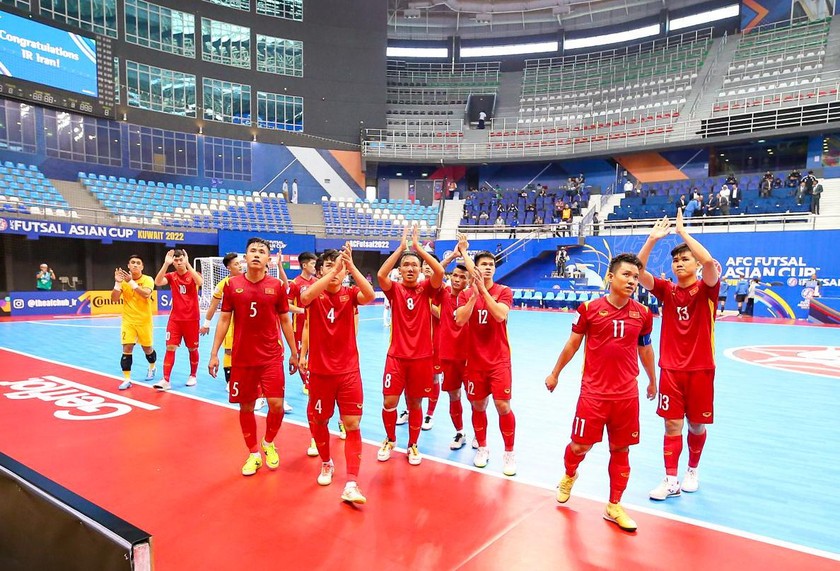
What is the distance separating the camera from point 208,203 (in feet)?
96.3

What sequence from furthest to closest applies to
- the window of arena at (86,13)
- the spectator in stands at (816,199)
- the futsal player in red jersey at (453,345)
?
the window of arena at (86,13) < the spectator in stands at (816,199) < the futsal player in red jersey at (453,345)

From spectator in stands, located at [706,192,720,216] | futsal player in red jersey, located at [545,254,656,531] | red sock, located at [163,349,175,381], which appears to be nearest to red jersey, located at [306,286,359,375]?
futsal player in red jersey, located at [545,254,656,531]

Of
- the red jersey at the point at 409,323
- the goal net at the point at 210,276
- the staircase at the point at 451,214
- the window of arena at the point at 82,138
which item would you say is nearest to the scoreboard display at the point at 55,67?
the window of arena at the point at 82,138

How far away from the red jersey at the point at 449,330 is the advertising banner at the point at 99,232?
2140 centimetres

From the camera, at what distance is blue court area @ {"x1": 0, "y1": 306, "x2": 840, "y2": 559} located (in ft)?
13.7

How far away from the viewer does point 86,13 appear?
27859 mm

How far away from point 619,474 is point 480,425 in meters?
1.56

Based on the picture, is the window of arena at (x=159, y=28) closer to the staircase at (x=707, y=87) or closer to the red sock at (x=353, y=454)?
Answer: the staircase at (x=707, y=87)

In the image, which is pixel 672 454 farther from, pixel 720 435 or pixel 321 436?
pixel 321 436

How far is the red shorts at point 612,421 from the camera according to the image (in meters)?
3.90

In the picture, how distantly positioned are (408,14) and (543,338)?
37699 mm

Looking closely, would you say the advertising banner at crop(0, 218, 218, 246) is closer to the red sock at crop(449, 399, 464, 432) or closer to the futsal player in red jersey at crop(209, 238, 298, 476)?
the futsal player in red jersey at crop(209, 238, 298, 476)

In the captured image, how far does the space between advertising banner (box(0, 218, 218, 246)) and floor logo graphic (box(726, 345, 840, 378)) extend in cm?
2318

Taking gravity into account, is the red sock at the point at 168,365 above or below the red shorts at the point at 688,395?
below
